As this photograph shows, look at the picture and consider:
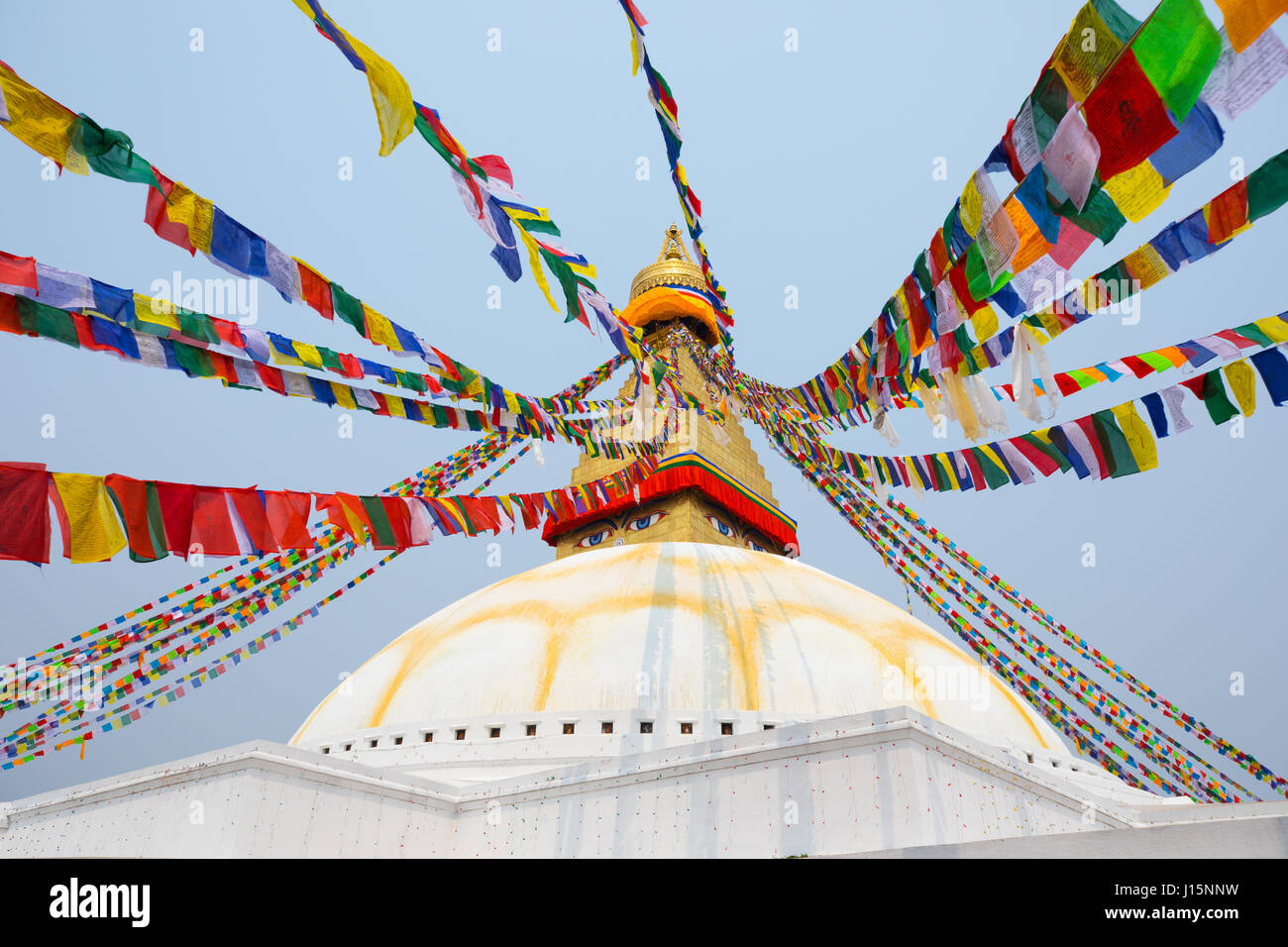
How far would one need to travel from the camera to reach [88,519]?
148 inches

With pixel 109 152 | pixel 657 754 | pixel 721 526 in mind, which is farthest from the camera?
pixel 721 526

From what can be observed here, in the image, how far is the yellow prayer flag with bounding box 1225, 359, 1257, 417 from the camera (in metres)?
4.52

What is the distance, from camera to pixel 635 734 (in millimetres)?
7008

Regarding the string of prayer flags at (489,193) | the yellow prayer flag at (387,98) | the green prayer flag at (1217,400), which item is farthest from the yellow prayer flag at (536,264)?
the green prayer flag at (1217,400)

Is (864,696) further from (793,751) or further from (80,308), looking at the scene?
(80,308)

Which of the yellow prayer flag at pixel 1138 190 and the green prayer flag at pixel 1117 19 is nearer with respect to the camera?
the green prayer flag at pixel 1117 19

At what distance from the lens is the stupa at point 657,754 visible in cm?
538

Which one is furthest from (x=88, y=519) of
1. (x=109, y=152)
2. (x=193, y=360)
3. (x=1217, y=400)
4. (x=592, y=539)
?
(x=592, y=539)

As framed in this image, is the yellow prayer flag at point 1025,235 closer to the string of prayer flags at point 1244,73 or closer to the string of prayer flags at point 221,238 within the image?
the string of prayer flags at point 1244,73

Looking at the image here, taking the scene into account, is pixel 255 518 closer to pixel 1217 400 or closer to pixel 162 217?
pixel 162 217

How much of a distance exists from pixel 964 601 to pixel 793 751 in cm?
327

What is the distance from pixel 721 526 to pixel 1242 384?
27.2 feet

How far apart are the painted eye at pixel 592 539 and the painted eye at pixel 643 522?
36 centimetres
